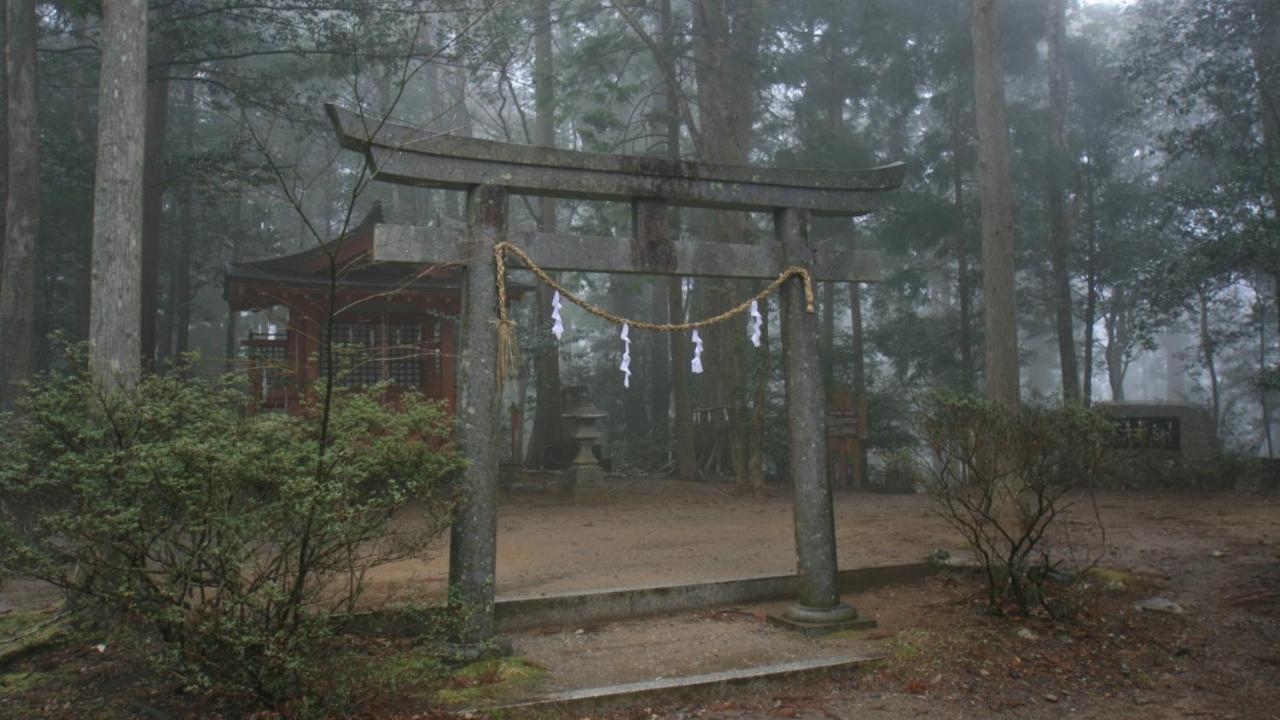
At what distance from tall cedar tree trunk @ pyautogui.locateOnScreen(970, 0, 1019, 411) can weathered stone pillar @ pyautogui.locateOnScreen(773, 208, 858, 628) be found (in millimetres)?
5692

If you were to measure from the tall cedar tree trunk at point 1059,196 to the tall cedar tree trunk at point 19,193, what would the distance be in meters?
17.6

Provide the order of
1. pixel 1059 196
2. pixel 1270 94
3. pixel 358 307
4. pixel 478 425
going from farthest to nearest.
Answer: pixel 1059 196 < pixel 358 307 < pixel 1270 94 < pixel 478 425

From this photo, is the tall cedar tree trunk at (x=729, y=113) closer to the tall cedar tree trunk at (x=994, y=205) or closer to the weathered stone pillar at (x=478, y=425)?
the tall cedar tree trunk at (x=994, y=205)

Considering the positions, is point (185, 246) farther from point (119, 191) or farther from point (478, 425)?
point (478, 425)

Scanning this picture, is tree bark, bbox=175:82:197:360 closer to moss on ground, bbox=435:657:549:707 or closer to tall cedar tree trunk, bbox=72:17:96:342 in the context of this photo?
tall cedar tree trunk, bbox=72:17:96:342

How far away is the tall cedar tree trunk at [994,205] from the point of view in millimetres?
11430

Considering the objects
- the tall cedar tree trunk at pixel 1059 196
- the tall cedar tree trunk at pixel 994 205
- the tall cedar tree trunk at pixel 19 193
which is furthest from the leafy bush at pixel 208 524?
the tall cedar tree trunk at pixel 1059 196

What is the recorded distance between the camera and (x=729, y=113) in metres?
15.9

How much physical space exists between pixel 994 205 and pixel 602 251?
7728 millimetres

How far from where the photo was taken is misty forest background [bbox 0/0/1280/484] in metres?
13.8

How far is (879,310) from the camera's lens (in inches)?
947

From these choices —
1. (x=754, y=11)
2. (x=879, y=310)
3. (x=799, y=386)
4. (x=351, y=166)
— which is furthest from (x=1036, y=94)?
(x=799, y=386)

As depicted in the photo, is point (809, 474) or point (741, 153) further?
point (741, 153)

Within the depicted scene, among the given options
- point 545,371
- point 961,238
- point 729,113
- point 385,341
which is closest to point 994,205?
point 729,113
